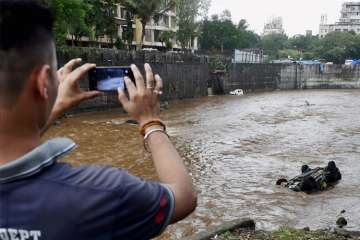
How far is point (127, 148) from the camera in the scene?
45.5ft

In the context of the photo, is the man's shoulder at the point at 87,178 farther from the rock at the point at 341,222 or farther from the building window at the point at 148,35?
the building window at the point at 148,35

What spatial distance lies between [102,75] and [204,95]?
3313cm

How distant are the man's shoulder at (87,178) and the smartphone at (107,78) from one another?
54 centimetres

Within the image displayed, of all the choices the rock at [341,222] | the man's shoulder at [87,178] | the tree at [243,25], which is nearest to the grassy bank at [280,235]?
the rock at [341,222]

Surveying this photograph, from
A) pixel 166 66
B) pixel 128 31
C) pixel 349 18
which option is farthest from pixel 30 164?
pixel 349 18

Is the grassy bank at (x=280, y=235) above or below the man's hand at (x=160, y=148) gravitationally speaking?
below

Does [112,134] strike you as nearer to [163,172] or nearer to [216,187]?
[216,187]

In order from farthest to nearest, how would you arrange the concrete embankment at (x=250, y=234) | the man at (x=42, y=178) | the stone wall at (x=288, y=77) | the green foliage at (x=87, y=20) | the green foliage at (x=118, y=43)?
the stone wall at (x=288, y=77) < the green foliage at (x=118, y=43) < the green foliage at (x=87, y=20) < the concrete embankment at (x=250, y=234) < the man at (x=42, y=178)

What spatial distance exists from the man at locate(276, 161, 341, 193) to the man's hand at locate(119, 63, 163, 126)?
8116 mm

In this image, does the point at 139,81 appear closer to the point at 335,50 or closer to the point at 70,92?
the point at 70,92

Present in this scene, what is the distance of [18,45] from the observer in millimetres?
1065

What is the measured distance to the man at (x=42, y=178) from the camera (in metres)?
1.05

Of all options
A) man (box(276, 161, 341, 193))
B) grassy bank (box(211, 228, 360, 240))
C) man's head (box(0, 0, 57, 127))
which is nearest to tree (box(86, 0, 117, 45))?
man (box(276, 161, 341, 193))

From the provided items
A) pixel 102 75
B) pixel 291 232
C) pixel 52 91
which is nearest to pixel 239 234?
pixel 291 232
